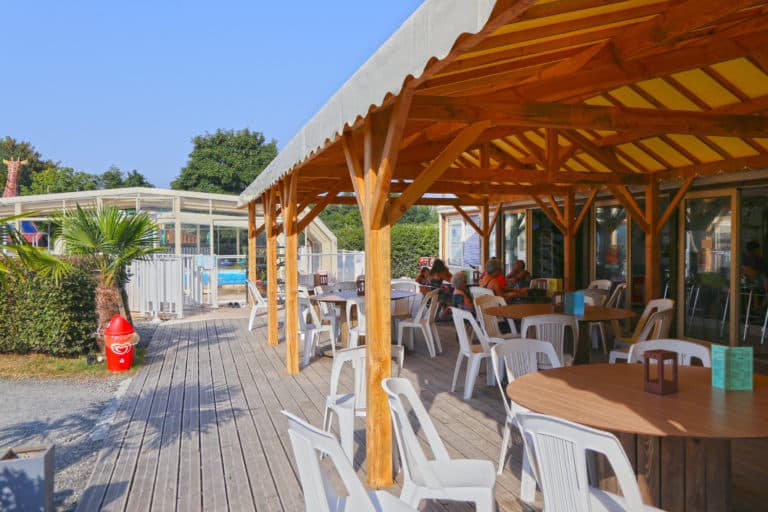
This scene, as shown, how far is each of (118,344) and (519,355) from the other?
5181mm

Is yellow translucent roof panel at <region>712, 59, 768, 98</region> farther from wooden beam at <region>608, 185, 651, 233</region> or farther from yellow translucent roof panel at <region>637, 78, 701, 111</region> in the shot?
wooden beam at <region>608, 185, 651, 233</region>

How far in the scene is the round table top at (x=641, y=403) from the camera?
235 cm

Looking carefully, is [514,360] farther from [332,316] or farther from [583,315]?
[332,316]

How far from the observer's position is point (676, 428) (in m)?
2.33

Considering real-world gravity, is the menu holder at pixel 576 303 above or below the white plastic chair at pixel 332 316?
above

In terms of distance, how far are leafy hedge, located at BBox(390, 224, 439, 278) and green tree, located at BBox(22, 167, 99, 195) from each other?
20.2 m

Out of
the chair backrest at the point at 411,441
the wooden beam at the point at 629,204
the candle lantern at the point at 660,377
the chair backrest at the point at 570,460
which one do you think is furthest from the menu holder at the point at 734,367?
the wooden beam at the point at 629,204

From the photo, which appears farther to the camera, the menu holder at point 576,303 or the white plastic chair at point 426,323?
the white plastic chair at point 426,323

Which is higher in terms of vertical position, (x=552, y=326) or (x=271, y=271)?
(x=271, y=271)

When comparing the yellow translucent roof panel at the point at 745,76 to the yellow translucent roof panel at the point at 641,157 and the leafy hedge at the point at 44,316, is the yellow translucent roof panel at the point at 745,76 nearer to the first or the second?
the yellow translucent roof panel at the point at 641,157

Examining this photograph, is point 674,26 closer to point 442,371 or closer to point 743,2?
point 743,2

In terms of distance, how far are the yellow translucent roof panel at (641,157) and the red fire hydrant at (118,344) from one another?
282 inches

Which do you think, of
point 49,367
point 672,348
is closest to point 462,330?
point 672,348

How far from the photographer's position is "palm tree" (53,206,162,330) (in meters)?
7.70
